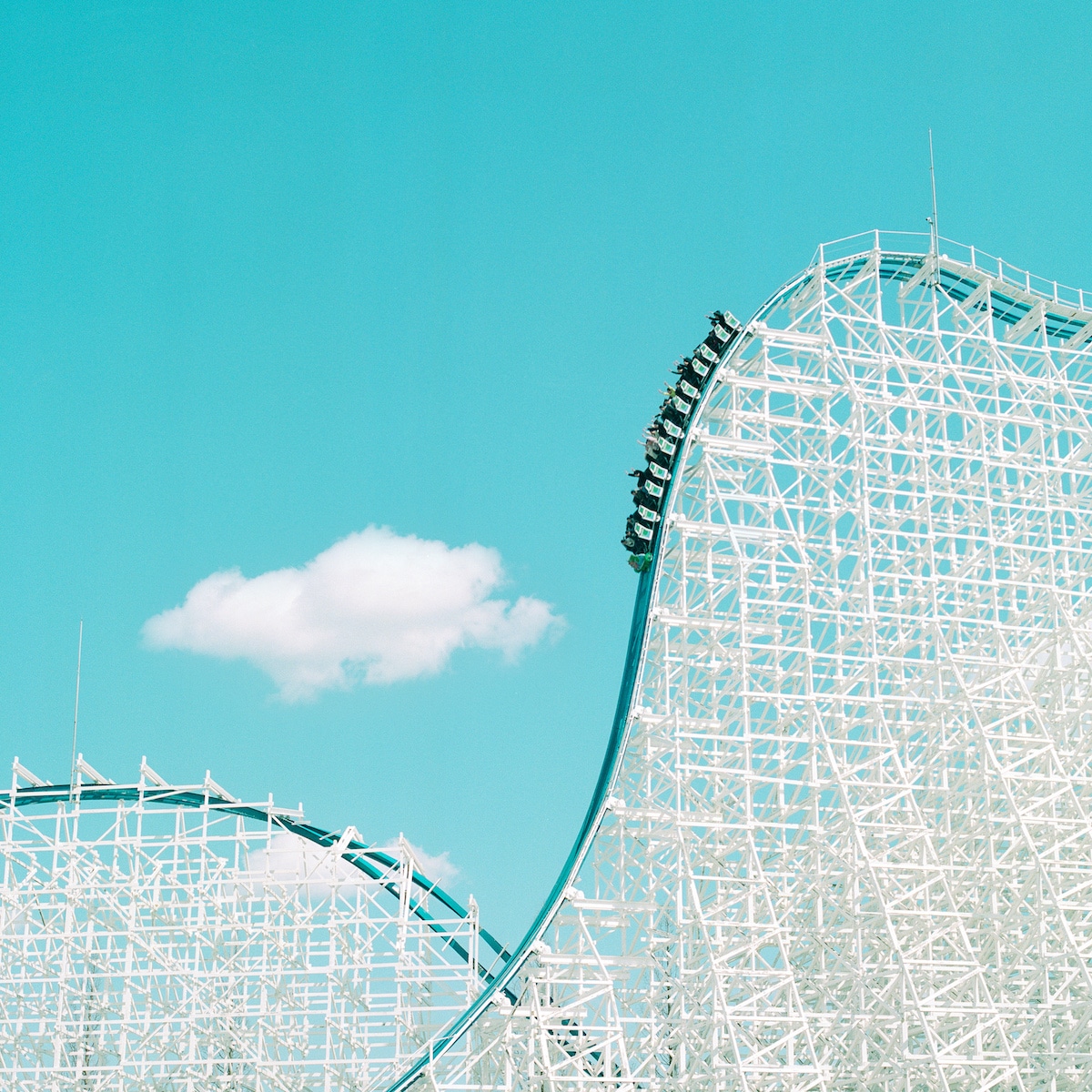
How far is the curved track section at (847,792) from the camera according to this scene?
71.9 feet

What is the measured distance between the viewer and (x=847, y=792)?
76.5 ft

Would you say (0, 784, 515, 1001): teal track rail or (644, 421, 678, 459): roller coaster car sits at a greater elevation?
(644, 421, 678, 459): roller coaster car

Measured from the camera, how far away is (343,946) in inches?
1078

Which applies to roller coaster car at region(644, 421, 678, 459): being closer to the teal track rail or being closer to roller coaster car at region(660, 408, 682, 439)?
roller coaster car at region(660, 408, 682, 439)

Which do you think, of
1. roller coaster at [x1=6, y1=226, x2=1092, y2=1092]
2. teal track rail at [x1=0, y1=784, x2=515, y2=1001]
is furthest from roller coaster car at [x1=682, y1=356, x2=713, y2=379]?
teal track rail at [x1=0, y1=784, x2=515, y2=1001]

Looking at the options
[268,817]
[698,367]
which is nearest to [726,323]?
[698,367]

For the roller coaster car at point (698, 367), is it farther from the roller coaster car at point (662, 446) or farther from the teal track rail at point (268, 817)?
the teal track rail at point (268, 817)

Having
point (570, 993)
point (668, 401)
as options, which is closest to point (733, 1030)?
point (570, 993)

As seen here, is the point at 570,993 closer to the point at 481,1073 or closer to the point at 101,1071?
the point at 481,1073

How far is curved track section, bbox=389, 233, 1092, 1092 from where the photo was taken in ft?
71.9

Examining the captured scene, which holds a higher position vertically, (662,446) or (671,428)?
(671,428)

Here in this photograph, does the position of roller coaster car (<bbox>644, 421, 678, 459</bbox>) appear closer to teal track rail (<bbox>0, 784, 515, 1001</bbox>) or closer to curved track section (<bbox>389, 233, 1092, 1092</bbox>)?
→ curved track section (<bbox>389, 233, 1092, 1092</bbox>)

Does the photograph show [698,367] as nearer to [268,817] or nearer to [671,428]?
[671,428]

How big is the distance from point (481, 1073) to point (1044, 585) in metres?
9.99
